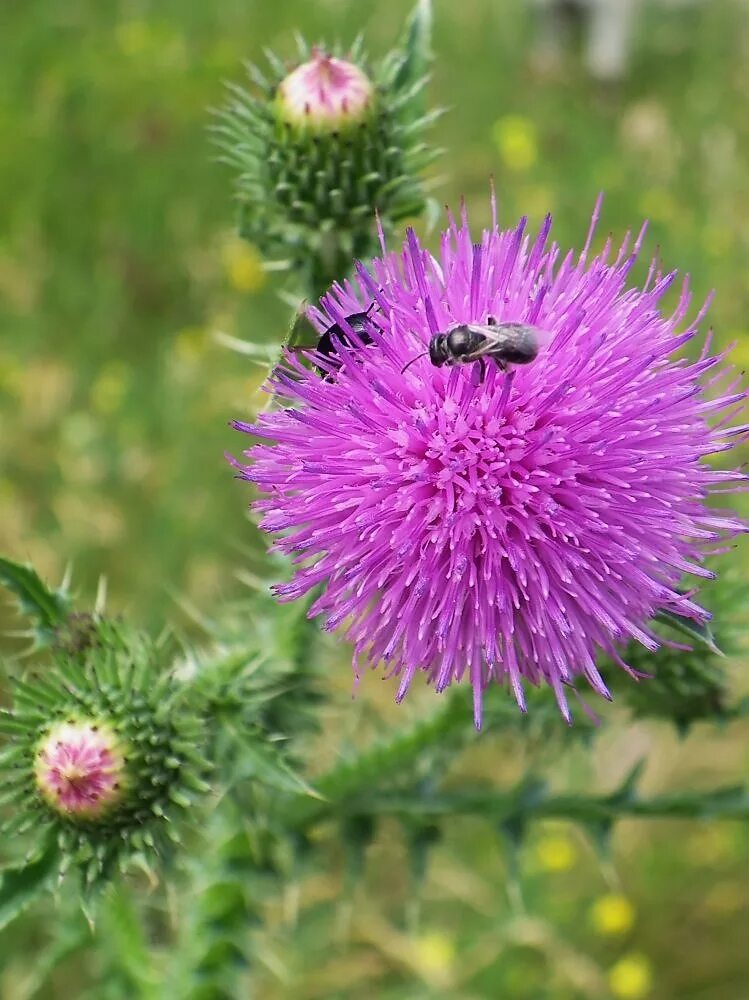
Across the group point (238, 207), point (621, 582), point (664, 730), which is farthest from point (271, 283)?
point (621, 582)

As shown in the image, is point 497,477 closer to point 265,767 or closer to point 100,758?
point 265,767

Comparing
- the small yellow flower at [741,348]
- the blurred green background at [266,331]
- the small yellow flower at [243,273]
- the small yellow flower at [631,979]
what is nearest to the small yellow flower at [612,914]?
the blurred green background at [266,331]

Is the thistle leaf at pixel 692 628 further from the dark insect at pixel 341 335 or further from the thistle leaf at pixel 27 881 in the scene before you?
the thistle leaf at pixel 27 881

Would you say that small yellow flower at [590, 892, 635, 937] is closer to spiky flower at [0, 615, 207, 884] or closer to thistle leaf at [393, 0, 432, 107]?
spiky flower at [0, 615, 207, 884]

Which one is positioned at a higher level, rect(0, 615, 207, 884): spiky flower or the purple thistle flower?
the purple thistle flower

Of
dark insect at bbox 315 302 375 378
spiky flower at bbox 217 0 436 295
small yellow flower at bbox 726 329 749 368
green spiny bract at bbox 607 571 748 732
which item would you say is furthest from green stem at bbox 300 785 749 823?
small yellow flower at bbox 726 329 749 368
